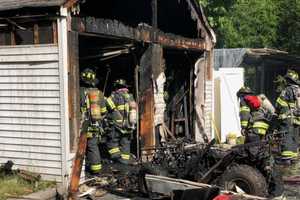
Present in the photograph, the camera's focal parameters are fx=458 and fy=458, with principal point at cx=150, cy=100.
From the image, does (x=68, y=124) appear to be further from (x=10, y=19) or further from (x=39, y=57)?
(x=10, y=19)

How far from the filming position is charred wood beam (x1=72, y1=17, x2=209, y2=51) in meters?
8.55

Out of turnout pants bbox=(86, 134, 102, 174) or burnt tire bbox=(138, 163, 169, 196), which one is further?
turnout pants bbox=(86, 134, 102, 174)

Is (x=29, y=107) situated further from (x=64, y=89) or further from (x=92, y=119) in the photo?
(x=92, y=119)

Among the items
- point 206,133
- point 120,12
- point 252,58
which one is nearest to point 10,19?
point 120,12

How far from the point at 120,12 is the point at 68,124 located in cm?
579

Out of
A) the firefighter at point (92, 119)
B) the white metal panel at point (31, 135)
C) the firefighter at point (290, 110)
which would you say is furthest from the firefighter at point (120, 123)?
the firefighter at point (290, 110)

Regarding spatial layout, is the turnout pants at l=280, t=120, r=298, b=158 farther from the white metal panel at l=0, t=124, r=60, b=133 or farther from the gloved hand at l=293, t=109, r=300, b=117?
the white metal panel at l=0, t=124, r=60, b=133

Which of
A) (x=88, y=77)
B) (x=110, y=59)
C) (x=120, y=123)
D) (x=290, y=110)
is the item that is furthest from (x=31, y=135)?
(x=290, y=110)

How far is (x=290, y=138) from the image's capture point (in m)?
11.0

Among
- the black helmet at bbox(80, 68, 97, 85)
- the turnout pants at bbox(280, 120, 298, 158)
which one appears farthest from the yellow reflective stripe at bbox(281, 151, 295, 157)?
the black helmet at bbox(80, 68, 97, 85)

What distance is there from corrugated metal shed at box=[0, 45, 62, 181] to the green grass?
270mm

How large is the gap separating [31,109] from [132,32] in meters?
3.11

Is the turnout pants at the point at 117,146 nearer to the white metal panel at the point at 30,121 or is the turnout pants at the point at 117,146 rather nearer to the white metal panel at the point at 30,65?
the white metal panel at the point at 30,121

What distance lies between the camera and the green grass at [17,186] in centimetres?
744
